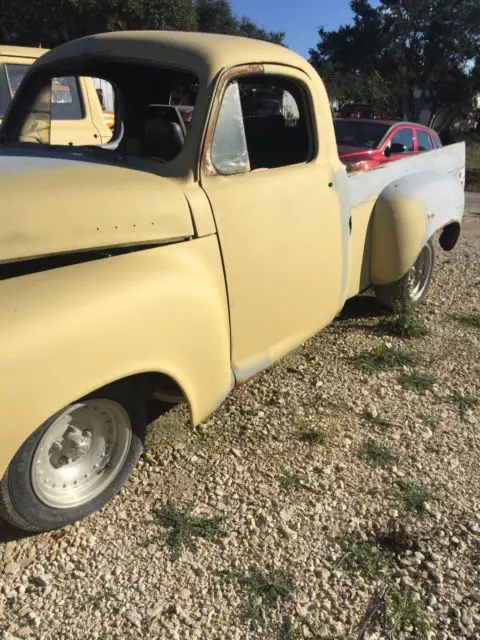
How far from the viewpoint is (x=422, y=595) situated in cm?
216

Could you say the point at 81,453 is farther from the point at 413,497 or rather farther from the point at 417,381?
Answer: the point at 417,381

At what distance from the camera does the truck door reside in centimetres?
263

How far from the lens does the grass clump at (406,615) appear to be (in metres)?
2.02

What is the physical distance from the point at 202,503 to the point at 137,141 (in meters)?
1.97

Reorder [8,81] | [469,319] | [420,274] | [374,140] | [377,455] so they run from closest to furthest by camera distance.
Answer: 1. [377,455]
2. [469,319]
3. [420,274]
4. [8,81]
5. [374,140]

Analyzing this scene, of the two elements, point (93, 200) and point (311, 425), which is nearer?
point (93, 200)

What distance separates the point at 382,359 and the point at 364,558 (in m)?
1.88

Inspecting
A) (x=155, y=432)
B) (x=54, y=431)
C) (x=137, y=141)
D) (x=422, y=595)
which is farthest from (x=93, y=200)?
(x=422, y=595)

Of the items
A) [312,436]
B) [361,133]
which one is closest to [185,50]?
[312,436]

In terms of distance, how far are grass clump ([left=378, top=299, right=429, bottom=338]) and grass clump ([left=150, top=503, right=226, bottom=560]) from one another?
2.47 m

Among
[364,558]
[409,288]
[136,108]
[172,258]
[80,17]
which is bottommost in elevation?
[364,558]

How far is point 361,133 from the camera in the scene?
31.3ft

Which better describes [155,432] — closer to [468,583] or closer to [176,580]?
[176,580]

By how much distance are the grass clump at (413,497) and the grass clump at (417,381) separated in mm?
988
